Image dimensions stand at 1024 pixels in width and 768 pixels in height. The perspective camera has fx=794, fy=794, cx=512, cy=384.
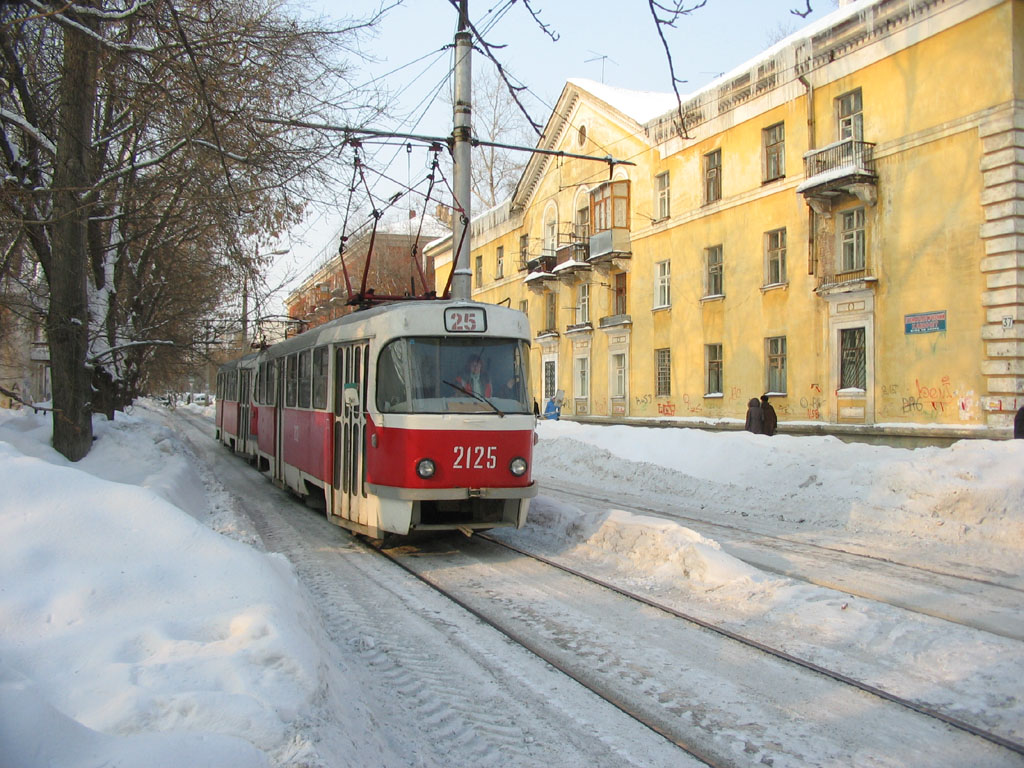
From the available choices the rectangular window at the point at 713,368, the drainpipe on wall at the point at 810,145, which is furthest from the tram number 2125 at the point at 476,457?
the rectangular window at the point at 713,368

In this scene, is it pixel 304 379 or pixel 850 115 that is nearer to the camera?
pixel 304 379

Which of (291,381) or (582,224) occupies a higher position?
(582,224)

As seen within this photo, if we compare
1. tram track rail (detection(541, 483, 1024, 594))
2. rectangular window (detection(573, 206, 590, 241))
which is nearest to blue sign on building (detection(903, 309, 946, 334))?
tram track rail (detection(541, 483, 1024, 594))

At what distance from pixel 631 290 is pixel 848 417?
36.1 ft

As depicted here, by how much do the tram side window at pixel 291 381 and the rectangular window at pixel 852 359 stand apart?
44.6 feet

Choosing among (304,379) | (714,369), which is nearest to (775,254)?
(714,369)

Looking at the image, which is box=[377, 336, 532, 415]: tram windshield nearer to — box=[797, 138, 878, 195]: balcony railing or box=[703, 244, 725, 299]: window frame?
box=[797, 138, 878, 195]: balcony railing

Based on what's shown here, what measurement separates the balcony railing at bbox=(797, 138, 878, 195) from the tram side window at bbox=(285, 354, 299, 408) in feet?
44.5

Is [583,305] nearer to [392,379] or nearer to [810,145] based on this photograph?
[810,145]

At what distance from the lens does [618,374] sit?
2972 cm

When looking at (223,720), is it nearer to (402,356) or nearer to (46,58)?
(402,356)

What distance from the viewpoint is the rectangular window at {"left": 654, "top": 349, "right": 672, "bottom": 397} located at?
26.5 m

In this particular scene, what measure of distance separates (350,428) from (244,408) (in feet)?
39.2

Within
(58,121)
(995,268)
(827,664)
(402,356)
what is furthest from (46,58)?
(995,268)
